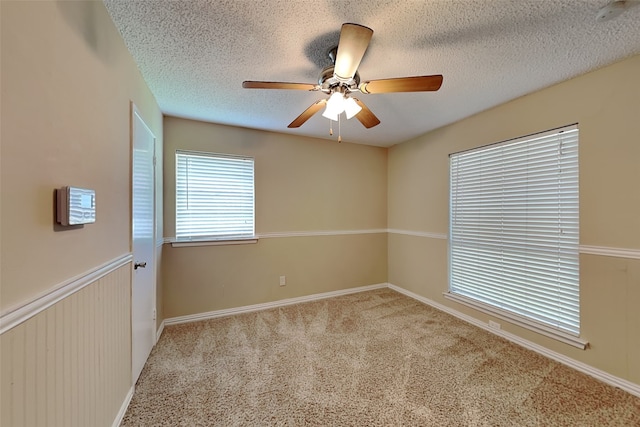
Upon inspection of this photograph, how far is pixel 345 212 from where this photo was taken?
3.96 metres

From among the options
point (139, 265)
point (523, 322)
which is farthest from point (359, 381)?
point (139, 265)

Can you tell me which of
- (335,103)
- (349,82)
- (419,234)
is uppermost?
(349,82)

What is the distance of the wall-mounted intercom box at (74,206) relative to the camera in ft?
3.24

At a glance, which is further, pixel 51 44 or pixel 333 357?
pixel 333 357

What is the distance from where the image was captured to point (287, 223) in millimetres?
3545

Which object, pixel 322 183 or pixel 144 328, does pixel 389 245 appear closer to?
pixel 322 183

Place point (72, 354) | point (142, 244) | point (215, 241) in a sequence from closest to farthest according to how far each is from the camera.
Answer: point (72, 354), point (142, 244), point (215, 241)

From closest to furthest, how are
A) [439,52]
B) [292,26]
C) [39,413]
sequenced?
[39,413], [292,26], [439,52]

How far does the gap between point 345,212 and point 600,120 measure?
108 inches

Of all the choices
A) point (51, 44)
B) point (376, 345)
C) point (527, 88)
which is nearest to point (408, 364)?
point (376, 345)

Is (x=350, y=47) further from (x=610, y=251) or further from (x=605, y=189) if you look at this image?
(x=610, y=251)

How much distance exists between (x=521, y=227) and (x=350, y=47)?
7.68 ft

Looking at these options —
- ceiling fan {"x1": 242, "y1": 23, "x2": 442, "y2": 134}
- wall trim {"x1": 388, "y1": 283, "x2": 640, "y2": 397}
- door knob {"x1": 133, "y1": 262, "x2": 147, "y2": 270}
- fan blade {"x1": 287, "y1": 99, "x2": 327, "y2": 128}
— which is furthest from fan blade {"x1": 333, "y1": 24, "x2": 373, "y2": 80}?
wall trim {"x1": 388, "y1": 283, "x2": 640, "y2": 397}

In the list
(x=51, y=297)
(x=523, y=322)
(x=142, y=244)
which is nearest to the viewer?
(x=51, y=297)
